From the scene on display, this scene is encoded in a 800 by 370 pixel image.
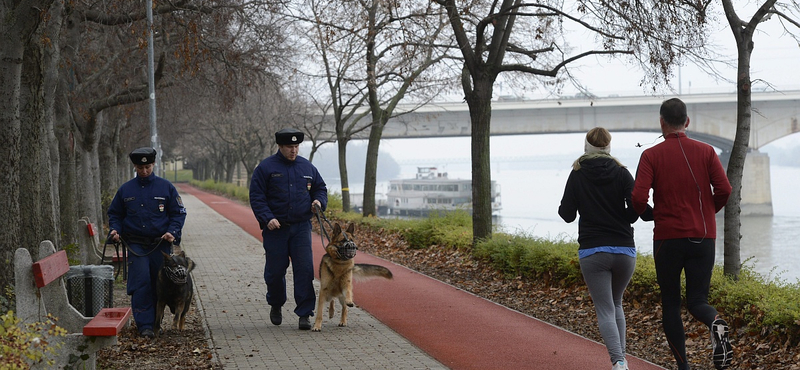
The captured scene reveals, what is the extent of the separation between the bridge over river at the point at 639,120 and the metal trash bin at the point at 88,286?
3530 centimetres

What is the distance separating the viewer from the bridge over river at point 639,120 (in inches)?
1802

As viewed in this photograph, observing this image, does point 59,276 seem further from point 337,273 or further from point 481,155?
point 481,155

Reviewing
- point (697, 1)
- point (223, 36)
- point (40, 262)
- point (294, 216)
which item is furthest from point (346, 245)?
point (223, 36)

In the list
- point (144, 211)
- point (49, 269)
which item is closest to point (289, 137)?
point (144, 211)

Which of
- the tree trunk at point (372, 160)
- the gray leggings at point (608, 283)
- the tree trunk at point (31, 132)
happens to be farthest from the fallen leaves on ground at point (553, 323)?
the tree trunk at point (372, 160)

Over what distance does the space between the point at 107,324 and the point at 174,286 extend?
250 centimetres

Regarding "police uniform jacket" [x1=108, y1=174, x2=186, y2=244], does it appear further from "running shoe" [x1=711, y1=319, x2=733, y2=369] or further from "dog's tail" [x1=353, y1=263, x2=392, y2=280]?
"running shoe" [x1=711, y1=319, x2=733, y2=369]

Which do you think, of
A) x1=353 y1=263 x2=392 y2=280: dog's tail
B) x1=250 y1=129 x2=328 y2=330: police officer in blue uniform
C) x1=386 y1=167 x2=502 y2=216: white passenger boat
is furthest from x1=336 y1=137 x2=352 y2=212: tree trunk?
x1=386 y1=167 x2=502 y2=216: white passenger boat

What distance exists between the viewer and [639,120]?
4997cm

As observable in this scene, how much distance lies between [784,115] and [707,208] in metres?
43.6

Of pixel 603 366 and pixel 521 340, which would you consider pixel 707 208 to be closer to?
pixel 603 366

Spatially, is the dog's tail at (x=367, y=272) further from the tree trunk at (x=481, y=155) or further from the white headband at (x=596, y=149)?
the tree trunk at (x=481, y=155)

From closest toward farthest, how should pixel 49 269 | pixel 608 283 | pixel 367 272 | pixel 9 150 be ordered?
pixel 49 269
pixel 608 283
pixel 9 150
pixel 367 272

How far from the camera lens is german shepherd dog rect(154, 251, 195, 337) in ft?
26.7
